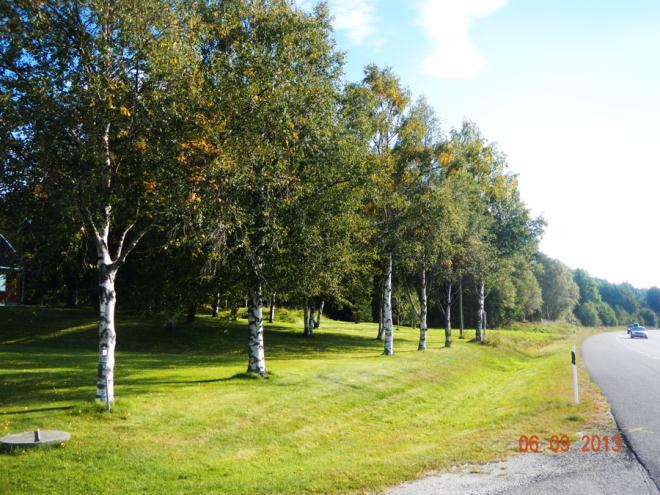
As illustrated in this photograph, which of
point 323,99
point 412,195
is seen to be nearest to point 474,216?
point 412,195

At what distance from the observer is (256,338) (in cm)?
1962

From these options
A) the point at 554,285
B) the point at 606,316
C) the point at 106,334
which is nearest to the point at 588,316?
the point at 606,316

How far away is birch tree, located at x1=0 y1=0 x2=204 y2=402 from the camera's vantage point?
12922 mm

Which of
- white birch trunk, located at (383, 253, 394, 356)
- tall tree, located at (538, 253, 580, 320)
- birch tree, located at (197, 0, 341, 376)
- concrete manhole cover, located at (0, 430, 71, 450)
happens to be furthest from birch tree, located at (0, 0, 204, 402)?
tall tree, located at (538, 253, 580, 320)

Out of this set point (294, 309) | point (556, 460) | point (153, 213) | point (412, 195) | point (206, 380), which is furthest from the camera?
point (294, 309)

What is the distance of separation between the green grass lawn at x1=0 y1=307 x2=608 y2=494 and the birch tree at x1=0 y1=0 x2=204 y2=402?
2108 millimetres

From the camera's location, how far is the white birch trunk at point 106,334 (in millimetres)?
13734

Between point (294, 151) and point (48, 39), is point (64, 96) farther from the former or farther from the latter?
point (294, 151)

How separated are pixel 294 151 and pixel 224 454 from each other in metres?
11.1

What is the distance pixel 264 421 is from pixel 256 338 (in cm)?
563

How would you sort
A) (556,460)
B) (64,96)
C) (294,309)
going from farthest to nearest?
(294,309)
(64,96)
(556,460)

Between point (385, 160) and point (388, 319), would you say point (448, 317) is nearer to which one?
point (388, 319)

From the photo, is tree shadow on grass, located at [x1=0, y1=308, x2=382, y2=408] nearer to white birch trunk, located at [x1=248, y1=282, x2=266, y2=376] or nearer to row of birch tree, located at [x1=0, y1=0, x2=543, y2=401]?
white birch trunk, located at [x1=248, y1=282, x2=266, y2=376]

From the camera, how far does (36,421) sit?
12406 millimetres
